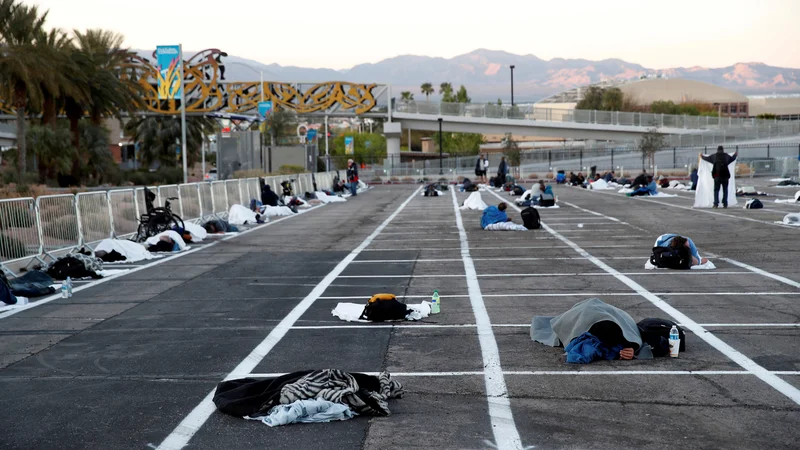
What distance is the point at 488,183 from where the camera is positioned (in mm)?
58219

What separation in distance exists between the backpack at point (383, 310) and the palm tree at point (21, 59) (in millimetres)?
34668

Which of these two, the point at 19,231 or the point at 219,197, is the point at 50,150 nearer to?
the point at 219,197

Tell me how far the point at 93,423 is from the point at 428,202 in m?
33.5

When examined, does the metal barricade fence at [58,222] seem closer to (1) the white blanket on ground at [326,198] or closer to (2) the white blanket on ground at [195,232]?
(2) the white blanket on ground at [195,232]

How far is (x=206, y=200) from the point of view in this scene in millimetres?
27047

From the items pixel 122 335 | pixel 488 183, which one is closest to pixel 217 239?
pixel 122 335

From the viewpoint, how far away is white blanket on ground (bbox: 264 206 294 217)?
3142 centimetres

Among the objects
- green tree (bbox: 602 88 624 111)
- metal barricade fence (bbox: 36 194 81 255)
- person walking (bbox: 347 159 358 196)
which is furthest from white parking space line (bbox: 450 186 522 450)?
green tree (bbox: 602 88 624 111)

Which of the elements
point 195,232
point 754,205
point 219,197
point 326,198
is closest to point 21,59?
Answer: point 326,198

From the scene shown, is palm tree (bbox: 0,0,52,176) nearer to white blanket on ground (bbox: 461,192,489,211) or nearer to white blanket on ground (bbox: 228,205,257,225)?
white blanket on ground (bbox: 228,205,257,225)

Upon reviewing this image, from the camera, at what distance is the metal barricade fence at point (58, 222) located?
16892 mm

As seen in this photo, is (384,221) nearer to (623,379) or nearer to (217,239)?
(217,239)

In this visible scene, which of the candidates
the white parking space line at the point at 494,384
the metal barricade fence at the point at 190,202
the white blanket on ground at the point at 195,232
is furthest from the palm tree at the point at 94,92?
the white parking space line at the point at 494,384

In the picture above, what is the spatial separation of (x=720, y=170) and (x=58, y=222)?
72.4 feet
